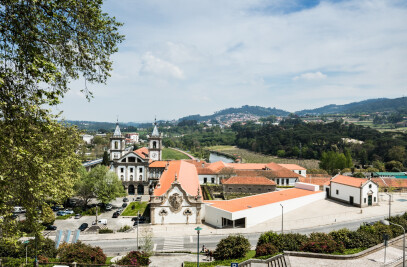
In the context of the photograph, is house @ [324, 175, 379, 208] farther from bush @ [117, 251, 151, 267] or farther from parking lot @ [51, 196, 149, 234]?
bush @ [117, 251, 151, 267]

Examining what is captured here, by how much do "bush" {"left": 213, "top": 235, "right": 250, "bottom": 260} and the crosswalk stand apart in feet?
18.4

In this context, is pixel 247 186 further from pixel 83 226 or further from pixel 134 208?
pixel 83 226

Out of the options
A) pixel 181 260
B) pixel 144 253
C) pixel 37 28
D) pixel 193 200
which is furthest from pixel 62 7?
pixel 193 200

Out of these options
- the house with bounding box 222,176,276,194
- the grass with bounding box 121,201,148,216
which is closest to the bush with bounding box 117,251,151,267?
the grass with bounding box 121,201,148,216

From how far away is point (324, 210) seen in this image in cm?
4425

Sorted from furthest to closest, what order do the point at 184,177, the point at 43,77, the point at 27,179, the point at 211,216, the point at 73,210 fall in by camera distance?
the point at 184,177, the point at 73,210, the point at 211,216, the point at 27,179, the point at 43,77

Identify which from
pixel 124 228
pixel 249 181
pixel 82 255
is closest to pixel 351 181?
pixel 249 181

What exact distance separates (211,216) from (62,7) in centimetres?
3149

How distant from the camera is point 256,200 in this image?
42.6 metres

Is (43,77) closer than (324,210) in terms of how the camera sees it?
Yes

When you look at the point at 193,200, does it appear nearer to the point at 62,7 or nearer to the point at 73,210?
the point at 73,210

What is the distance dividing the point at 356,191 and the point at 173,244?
3320cm

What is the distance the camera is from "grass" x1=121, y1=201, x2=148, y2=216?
42.0 meters

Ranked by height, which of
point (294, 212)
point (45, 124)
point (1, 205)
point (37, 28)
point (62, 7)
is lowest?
point (294, 212)
